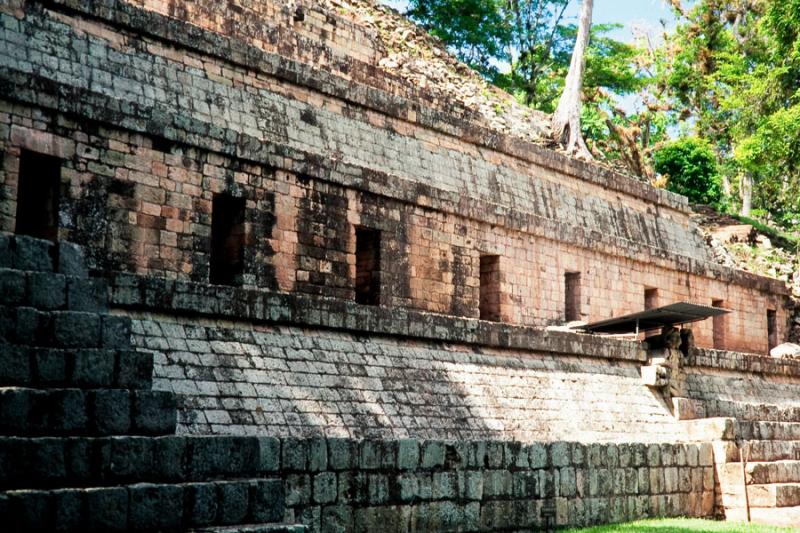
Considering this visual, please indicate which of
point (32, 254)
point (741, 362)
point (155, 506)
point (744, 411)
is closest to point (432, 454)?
point (155, 506)

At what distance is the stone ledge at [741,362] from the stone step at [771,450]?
2406 millimetres

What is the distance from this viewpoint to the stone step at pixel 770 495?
55.2 feet

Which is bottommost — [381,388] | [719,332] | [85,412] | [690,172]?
[85,412]

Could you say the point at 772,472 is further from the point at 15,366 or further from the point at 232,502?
the point at 15,366

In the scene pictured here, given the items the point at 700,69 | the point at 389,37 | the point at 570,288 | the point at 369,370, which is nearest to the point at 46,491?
the point at 369,370

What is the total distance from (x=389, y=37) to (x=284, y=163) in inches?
538

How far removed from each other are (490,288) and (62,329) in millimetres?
12379

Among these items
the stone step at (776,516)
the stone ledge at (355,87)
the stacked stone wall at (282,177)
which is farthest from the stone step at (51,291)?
the stone step at (776,516)

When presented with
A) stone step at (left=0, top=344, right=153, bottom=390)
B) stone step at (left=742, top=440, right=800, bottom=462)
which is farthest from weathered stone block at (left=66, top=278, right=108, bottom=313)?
stone step at (left=742, top=440, right=800, bottom=462)

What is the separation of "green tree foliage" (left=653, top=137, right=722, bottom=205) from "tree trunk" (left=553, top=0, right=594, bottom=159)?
24.6ft

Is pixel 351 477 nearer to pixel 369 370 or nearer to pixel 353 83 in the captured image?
pixel 369 370

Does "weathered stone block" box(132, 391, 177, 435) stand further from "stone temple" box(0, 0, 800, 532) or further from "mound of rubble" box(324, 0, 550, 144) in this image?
"mound of rubble" box(324, 0, 550, 144)

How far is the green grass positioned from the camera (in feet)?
45.1

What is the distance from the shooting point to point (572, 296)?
22438 millimetres
